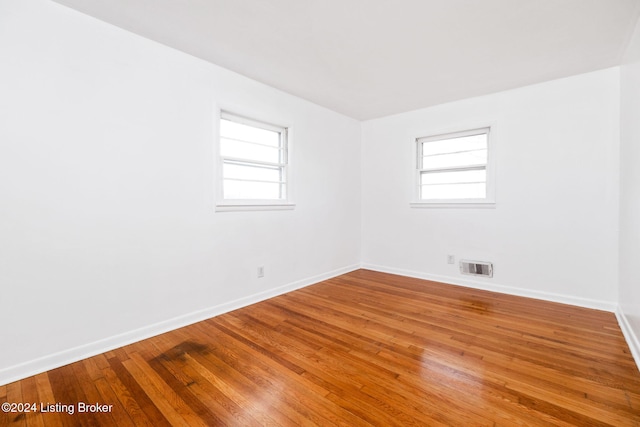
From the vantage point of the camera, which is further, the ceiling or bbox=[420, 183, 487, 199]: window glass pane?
bbox=[420, 183, 487, 199]: window glass pane

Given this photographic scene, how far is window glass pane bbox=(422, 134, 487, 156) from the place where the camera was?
3.77 metres

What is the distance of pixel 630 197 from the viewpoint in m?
2.35

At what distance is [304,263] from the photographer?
3850 millimetres

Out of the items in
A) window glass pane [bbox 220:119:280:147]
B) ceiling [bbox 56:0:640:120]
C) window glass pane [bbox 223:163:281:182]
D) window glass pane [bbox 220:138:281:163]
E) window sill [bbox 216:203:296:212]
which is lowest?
window sill [bbox 216:203:296:212]

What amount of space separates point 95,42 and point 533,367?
3926 mm

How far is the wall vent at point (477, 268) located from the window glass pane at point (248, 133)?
116 inches

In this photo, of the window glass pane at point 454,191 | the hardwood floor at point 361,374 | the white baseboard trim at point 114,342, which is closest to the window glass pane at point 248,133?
the white baseboard trim at point 114,342

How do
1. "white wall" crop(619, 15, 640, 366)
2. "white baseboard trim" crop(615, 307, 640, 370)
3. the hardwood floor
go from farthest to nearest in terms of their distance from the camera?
"white wall" crop(619, 15, 640, 366)
"white baseboard trim" crop(615, 307, 640, 370)
the hardwood floor

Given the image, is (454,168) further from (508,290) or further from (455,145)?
(508,290)

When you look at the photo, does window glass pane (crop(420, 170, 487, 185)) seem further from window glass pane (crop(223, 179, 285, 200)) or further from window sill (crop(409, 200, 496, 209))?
window glass pane (crop(223, 179, 285, 200))

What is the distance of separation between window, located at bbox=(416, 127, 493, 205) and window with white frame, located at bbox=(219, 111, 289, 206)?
2129mm

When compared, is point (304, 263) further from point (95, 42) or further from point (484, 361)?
point (95, 42)

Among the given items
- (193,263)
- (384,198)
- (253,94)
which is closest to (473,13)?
(253,94)

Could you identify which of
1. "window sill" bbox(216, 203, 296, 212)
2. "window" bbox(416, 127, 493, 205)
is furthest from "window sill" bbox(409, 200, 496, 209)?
"window sill" bbox(216, 203, 296, 212)
